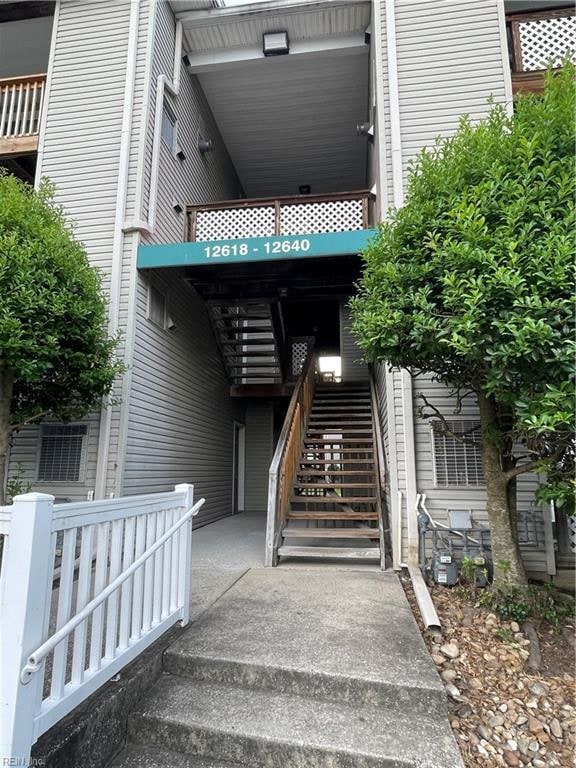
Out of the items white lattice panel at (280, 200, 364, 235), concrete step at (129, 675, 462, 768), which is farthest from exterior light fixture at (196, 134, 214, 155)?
concrete step at (129, 675, 462, 768)

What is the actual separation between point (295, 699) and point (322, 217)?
539 centimetres

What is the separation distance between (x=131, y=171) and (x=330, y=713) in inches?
227

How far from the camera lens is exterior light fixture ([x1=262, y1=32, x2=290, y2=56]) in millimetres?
6371

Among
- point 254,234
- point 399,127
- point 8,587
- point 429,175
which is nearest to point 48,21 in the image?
point 254,234

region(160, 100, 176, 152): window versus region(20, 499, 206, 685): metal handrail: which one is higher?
region(160, 100, 176, 152): window

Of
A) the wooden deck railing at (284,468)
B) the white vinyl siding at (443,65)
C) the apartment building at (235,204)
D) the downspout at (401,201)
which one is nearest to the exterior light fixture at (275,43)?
the apartment building at (235,204)

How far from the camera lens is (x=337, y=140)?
27.5ft

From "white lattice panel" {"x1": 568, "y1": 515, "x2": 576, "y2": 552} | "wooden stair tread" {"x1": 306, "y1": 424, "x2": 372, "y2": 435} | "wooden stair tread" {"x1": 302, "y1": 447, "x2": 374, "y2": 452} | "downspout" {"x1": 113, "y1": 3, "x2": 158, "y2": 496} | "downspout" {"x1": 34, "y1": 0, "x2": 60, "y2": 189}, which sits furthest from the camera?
"wooden stair tread" {"x1": 306, "y1": 424, "x2": 372, "y2": 435}

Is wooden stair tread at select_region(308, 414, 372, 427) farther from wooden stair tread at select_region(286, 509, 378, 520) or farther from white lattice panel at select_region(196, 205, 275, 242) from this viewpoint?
white lattice panel at select_region(196, 205, 275, 242)

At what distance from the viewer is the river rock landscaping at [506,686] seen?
2.01 metres

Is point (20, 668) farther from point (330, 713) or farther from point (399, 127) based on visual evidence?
point (399, 127)

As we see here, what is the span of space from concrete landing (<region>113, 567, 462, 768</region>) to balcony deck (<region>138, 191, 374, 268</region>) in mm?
3847

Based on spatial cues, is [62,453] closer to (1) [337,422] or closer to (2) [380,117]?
(1) [337,422]

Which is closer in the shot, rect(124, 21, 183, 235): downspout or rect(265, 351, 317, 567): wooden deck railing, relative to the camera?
rect(265, 351, 317, 567): wooden deck railing
